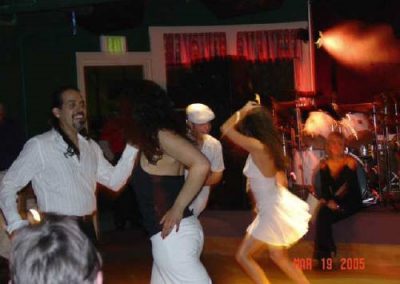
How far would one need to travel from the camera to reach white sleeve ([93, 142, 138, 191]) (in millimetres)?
4531

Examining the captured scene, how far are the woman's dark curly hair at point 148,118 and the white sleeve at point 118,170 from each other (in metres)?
0.13

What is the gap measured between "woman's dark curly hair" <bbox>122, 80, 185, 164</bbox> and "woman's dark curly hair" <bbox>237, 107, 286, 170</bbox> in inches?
82.7

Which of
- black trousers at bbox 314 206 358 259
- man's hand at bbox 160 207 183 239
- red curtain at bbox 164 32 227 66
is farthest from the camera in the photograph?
red curtain at bbox 164 32 227 66

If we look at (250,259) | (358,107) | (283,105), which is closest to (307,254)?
(250,259)

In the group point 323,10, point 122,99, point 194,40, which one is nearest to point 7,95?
point 194,40

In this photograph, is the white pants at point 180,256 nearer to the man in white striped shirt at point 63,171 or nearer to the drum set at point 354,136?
the man in white striped shirt at point 63,171

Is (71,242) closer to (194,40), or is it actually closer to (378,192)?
(378,192)

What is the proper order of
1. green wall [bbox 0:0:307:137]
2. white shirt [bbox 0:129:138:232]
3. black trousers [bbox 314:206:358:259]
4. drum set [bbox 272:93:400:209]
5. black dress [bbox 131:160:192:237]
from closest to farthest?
black dress [bbox 131:160:192:237], white shirt [bbox 0:129:138:232], black trousers [bbox 314:206:358:259], green wall [bbox 0:0:307:137], drum set [bbox 272:93:400:209]

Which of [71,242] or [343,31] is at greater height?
[343,31]

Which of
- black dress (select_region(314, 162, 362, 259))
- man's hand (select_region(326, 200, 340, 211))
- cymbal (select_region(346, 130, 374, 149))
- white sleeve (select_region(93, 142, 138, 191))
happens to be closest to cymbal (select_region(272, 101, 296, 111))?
cymbal (select_region(346, 130, 374, 149))

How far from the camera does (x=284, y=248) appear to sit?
6.42 meters

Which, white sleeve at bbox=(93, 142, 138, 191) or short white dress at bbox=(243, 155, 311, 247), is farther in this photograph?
short white dress at bbox=(243, 155, 311, 247)

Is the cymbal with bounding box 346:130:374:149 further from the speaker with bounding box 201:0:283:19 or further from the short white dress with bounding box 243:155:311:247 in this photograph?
the short white dress with bounding box 243:155:311:247

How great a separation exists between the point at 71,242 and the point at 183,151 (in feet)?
6.56
